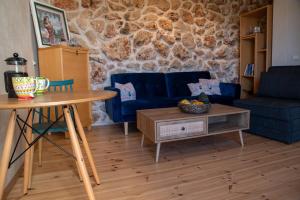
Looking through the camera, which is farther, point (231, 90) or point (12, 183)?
point (231, 90)

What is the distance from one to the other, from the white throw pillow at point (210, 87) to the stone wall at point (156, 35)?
0.55 m

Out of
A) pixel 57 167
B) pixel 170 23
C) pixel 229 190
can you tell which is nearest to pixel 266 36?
pixel 170 23

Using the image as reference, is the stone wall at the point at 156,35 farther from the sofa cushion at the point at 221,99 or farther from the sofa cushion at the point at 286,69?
the sofa cushion at the point at 286,69

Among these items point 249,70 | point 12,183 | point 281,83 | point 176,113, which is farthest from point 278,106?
point 12,183

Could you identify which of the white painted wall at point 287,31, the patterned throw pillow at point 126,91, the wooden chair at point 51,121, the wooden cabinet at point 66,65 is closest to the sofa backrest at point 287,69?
the white painted wall at point 287,31

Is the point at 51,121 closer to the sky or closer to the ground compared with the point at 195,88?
closer to the ground

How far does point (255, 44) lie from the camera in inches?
168

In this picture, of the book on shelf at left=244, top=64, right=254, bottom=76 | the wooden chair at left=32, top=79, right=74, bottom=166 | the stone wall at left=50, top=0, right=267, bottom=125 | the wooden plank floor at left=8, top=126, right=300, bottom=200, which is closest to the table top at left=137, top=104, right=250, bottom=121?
the wooden plank floor at left=8, top=126, right=300, bottom=200

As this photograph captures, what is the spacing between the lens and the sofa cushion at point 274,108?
263 cm

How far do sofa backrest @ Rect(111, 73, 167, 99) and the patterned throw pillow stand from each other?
15 centimetres

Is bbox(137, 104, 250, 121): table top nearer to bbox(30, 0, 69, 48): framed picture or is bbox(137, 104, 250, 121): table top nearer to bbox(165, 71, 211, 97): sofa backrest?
bbox(165, 71, 211, 97): sofa backrest

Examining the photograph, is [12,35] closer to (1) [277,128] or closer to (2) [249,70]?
(1) [277,128]

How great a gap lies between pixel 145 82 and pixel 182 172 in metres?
1.94

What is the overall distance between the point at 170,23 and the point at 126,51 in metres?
0.93
